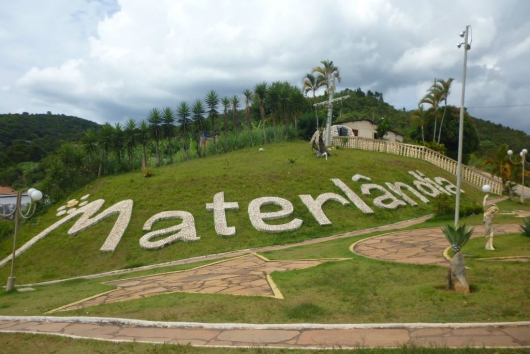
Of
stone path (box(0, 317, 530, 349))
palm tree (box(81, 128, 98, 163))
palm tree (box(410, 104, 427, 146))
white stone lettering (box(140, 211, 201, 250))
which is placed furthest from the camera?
palm tree (box(410, 104, 427, 146))

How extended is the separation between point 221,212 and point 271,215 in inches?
84.1

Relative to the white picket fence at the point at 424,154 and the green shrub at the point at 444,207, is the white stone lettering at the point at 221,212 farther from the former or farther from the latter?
the white picket fence at the point at 424,154

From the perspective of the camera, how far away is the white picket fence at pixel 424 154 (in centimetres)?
2591

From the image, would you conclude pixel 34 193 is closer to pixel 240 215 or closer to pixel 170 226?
pixel 170 226

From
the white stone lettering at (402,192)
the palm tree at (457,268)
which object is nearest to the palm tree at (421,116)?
the white stone lettering at (402,192)

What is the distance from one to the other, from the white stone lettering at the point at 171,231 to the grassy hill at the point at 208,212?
22cm

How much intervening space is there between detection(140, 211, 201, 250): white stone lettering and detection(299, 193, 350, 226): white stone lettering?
5.02 meters

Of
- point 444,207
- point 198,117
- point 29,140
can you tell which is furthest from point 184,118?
point 29,140

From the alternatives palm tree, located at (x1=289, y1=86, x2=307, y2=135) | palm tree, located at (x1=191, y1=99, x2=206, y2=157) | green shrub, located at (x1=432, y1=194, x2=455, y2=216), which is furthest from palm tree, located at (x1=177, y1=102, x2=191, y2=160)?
green shrub, located at (x1=432, y1=194, x2=455, y2=216)

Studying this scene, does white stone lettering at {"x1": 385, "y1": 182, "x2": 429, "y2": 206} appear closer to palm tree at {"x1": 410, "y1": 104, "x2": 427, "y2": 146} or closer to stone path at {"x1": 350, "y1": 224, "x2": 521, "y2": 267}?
stone path at {"x1": 350, "y1": 224, "x2": 521, "y2": 267}

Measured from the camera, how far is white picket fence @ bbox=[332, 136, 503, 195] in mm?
25906

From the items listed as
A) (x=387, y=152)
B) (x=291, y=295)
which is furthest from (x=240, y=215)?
(x=387, y=152)

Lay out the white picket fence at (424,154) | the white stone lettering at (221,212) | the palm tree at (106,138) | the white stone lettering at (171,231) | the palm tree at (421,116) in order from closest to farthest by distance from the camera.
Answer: the white stone lettering at (171,231)
the white stone lettering at (221,212)
the white picket fence at (424,154)
the palm tree at (106,138)
the palm tree at (421,116)

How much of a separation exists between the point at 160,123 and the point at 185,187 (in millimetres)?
11040
